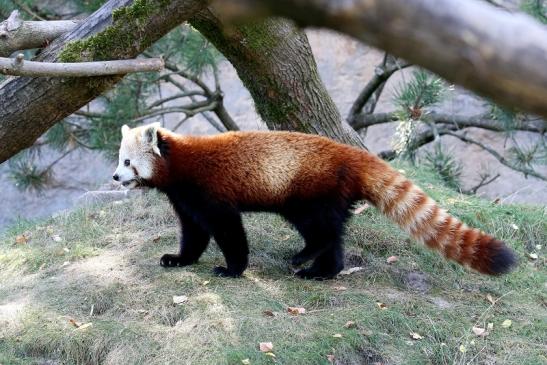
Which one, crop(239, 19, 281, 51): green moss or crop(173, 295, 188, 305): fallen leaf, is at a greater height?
crop(239, 19, 281, 51): green moss

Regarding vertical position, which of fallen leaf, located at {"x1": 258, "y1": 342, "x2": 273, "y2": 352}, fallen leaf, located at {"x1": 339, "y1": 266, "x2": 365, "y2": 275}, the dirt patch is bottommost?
the dirt patch

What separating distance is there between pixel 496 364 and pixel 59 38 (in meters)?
2.63

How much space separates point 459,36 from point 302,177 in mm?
3471

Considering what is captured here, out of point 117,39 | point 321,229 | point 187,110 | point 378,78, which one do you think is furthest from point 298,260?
point 378,78

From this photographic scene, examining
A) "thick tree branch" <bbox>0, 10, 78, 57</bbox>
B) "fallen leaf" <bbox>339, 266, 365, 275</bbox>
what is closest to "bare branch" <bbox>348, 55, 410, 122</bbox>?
"fallen leaf" <bbox>339, 266, 365, 275</bbox>

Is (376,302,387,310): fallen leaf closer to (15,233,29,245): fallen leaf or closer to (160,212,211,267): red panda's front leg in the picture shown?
(160,212,211,267): red panda's front leg

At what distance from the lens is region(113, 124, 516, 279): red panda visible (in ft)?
13.8

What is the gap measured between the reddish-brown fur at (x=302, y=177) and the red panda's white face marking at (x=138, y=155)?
0.06 meters

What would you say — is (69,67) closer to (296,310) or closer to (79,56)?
(79,56)

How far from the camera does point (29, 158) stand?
7988mm

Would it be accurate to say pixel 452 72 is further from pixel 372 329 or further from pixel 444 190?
pixel 444 190

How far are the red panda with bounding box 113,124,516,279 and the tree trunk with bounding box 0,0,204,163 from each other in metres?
0.86

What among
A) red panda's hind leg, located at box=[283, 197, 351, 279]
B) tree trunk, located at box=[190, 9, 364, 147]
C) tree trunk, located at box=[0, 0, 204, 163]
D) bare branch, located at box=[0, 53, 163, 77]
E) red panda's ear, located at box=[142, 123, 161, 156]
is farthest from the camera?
tree trunk, located at box=[190, 9, 364, 147]

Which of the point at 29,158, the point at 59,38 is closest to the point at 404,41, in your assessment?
the point at 59,38
